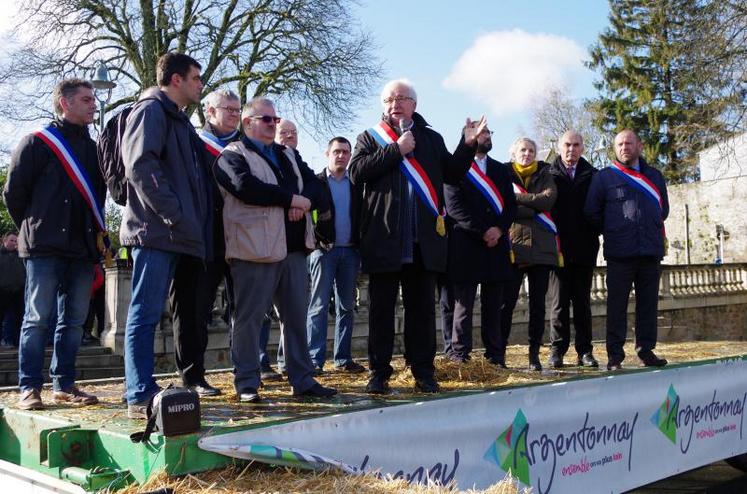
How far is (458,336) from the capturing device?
20.3ft

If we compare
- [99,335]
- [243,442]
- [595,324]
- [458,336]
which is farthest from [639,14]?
[243,442]

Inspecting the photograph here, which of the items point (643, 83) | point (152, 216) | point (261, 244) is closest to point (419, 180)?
point (261, 244)

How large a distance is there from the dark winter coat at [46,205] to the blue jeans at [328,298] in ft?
7.97

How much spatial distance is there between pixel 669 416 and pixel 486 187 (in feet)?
6.93

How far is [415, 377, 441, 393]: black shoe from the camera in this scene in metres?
4.80

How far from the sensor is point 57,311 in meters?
4.87

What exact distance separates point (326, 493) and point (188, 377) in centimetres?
206

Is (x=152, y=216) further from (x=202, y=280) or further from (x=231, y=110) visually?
(x=231, y=110)

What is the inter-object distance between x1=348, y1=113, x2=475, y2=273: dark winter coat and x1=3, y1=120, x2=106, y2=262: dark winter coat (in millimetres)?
1661

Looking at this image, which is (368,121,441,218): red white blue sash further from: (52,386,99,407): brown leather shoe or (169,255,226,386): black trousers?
(52,386,99,407): brown leather shoe

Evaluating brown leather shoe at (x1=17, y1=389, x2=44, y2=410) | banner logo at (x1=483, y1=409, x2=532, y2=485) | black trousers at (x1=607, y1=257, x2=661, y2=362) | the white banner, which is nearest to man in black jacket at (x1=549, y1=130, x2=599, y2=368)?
black trousers at (x1=607, y1=257, x2=661, y2=362)

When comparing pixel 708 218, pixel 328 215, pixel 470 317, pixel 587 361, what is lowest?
pixel 587 361

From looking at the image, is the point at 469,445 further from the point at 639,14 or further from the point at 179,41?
the point at 639,14

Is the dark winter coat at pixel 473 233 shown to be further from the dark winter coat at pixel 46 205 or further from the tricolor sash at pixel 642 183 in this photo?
the dark winter coat at pixel 46 205
